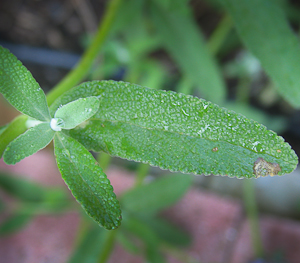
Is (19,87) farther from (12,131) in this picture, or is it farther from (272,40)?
(272,40)

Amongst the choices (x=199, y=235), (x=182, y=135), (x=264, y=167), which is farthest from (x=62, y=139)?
(x=199, y=235)

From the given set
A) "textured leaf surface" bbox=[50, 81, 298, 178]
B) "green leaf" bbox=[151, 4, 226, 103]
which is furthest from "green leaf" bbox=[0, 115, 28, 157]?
"green leaf" bbox=[151, 4, 226, 103]

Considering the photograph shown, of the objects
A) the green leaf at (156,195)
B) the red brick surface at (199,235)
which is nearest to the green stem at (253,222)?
the red brick surface at (199,235)

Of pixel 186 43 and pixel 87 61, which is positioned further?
pixel 186 43

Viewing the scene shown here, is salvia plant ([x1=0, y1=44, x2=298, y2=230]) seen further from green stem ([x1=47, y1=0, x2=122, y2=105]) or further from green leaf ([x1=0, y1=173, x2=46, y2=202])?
green leaf ([x1=0, y1=173, x2=46, y2=202])

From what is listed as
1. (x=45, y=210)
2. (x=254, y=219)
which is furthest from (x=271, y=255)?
(x=45, y=210)

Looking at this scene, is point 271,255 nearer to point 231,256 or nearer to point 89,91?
point 231,256
